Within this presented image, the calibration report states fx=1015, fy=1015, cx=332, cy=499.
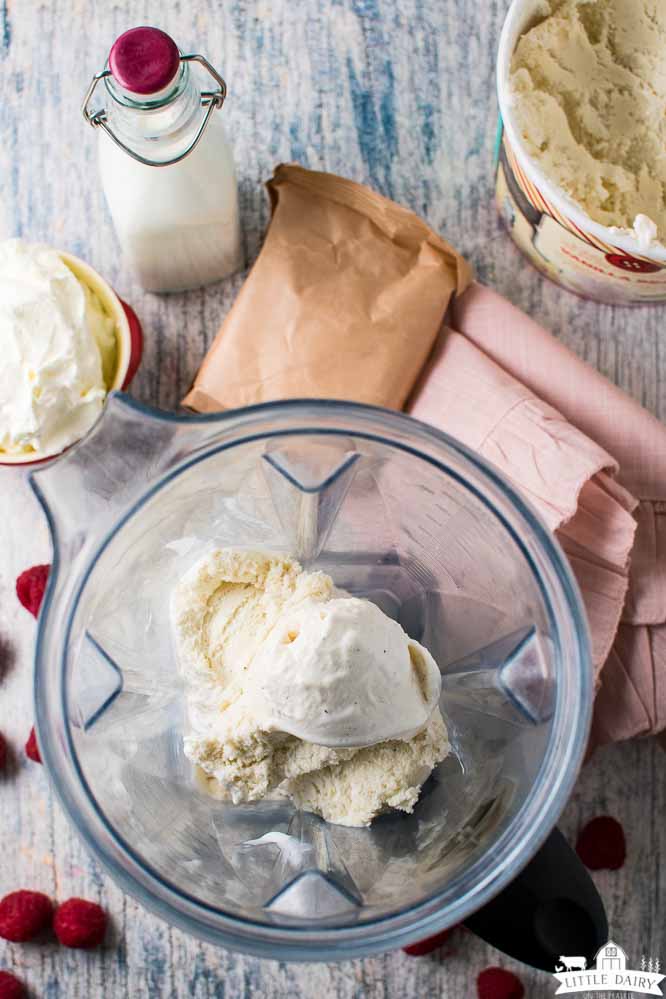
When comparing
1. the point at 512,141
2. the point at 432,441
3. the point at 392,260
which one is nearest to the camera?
the point at 432,441

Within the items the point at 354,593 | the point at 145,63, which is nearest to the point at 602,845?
the point at 354,593

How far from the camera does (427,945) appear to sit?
3.08 ft

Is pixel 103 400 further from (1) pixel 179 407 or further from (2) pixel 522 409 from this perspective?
(2) pixel 522 409

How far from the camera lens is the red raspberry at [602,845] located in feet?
3.11

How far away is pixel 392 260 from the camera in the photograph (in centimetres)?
93

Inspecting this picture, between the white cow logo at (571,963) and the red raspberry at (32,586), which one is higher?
the red raspberry at (32,586)

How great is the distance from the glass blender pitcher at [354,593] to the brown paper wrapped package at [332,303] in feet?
0.51

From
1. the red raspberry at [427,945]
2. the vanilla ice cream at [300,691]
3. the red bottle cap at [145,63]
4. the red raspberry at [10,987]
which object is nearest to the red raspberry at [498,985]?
the red raspberry at [427,945]

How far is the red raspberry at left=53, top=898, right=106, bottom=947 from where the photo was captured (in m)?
0.93

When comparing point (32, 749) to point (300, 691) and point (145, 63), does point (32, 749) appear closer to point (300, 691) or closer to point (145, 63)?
point (300, 691)

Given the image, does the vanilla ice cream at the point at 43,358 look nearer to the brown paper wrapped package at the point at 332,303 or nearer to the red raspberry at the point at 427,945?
the brown paper wrapped package at the point at 332,303

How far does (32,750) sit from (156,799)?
259mm

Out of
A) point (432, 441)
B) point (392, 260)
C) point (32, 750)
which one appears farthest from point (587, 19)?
point (32, 750)

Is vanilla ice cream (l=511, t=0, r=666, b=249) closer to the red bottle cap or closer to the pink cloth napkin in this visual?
the pink cloth napkin
